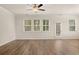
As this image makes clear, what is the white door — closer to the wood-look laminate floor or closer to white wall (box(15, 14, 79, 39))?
white wall (box(15, 14, 79, 39))

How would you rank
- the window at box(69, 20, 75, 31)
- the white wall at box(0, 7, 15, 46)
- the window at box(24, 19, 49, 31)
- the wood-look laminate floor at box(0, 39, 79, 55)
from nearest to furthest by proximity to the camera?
1. the wood-look laminate floor at box(0, 39, 79, 55)
2. the white wall at box(0, 7, 15, 46)
3. the window at box(24, 19, 49, 31)
4. the window at box(69, 20, 75, 31)

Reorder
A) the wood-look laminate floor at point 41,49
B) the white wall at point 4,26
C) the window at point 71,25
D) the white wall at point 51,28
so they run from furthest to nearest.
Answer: the window at point 71,25 < the white wall at point 51,28 < the white wall at point 4,26 < the wood-look laminate floor at point 41,49

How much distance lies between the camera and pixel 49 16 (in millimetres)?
10570

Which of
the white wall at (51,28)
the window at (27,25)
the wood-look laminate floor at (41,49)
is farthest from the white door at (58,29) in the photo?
the wood-look laminate floor at (41,49)

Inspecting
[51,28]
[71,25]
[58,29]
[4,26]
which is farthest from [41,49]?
[71,25]

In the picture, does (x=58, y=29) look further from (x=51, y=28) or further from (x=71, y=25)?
(x=71, y=25)

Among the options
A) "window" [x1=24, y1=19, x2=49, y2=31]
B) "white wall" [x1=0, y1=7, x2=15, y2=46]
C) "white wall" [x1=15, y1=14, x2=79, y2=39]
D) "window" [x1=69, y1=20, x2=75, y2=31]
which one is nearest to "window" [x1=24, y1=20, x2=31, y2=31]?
"window" [x1=24, y1=19, x2=49, y2=31]

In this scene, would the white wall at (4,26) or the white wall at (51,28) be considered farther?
the white wall at (51,28)

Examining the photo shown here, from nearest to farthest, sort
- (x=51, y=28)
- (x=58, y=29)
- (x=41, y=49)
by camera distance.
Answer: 1. (x=41, y=49)
2. (x=51, y=28)
3. (x=58, y=29)

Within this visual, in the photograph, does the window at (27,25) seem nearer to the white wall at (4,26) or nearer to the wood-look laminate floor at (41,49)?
the white wall at (4,26)

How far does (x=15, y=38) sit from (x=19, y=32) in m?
0.52

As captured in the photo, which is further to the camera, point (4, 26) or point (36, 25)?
point (36, 25)
